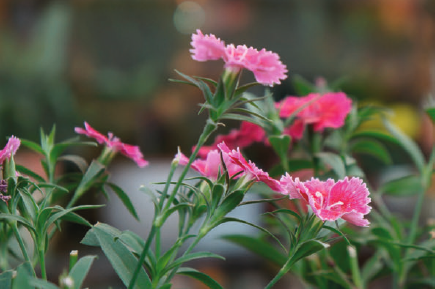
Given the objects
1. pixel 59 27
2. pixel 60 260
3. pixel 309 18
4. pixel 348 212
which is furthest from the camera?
pixel 309 18

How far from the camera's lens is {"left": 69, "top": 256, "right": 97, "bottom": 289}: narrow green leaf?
272 millimetres

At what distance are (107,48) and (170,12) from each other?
0.28 metres

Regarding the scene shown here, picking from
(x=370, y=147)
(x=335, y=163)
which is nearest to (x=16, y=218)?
(x=335, y=163)

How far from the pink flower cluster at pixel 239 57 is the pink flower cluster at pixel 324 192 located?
4 cm

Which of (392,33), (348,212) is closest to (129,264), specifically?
(348,212)

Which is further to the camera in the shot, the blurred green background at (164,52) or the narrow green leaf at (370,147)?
the blurred green background at (164,52)

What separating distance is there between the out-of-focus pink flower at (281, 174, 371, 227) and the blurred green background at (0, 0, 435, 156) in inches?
61.1

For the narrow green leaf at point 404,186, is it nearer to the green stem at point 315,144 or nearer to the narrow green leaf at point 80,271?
the green stem at point 315,144

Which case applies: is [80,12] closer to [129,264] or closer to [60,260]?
[60,260]

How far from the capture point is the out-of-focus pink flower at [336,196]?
29 centimetres

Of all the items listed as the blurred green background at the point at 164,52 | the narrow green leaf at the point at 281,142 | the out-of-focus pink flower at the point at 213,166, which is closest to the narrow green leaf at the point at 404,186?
the narrow green leaf at the point at 281,142

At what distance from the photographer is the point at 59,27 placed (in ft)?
6.66

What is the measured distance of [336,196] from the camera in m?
0.30

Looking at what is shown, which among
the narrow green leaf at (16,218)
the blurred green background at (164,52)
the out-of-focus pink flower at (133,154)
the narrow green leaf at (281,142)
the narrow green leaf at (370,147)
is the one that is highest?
the blurred green background at (164,52)
